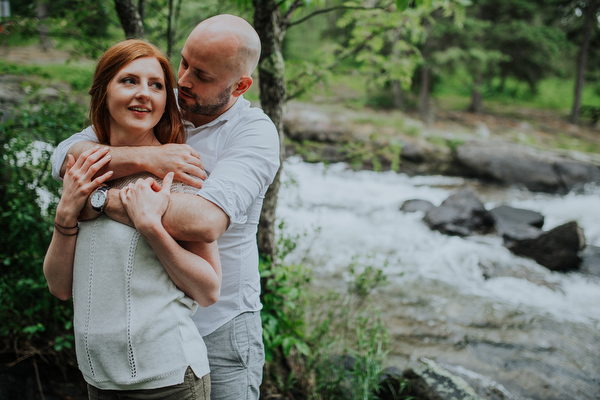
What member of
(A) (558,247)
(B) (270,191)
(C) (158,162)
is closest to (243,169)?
(C) (158,162)

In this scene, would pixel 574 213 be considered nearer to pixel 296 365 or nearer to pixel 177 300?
pixel 296 365

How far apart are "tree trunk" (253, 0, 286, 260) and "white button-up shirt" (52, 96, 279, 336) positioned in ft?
3.17

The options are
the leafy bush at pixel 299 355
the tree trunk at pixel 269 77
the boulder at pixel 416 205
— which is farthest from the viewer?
the boulder at pixel 416 205

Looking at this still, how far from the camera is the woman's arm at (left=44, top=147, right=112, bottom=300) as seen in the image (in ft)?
4.73

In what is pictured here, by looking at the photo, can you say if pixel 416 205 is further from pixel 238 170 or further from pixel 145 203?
pixel 145 203

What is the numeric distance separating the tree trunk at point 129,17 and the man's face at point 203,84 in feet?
6.55

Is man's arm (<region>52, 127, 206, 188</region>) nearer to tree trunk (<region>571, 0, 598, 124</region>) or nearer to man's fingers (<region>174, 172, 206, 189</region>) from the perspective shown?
man's fingers (<region>174, 172, 206, 189</region>)

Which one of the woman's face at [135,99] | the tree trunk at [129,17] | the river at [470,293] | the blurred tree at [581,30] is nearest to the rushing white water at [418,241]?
the river at [470,293]

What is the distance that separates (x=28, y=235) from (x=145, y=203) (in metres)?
2.29

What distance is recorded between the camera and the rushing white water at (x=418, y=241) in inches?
244

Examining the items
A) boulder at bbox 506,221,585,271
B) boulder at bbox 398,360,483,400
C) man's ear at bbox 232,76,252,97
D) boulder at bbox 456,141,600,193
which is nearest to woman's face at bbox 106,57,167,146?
man's ear at bbox 232,76,252,97

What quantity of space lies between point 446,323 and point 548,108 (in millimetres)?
22104

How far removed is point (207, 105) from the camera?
1763 millimetres

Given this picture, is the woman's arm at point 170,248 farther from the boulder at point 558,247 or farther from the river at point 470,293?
the boulder at point 558,247
